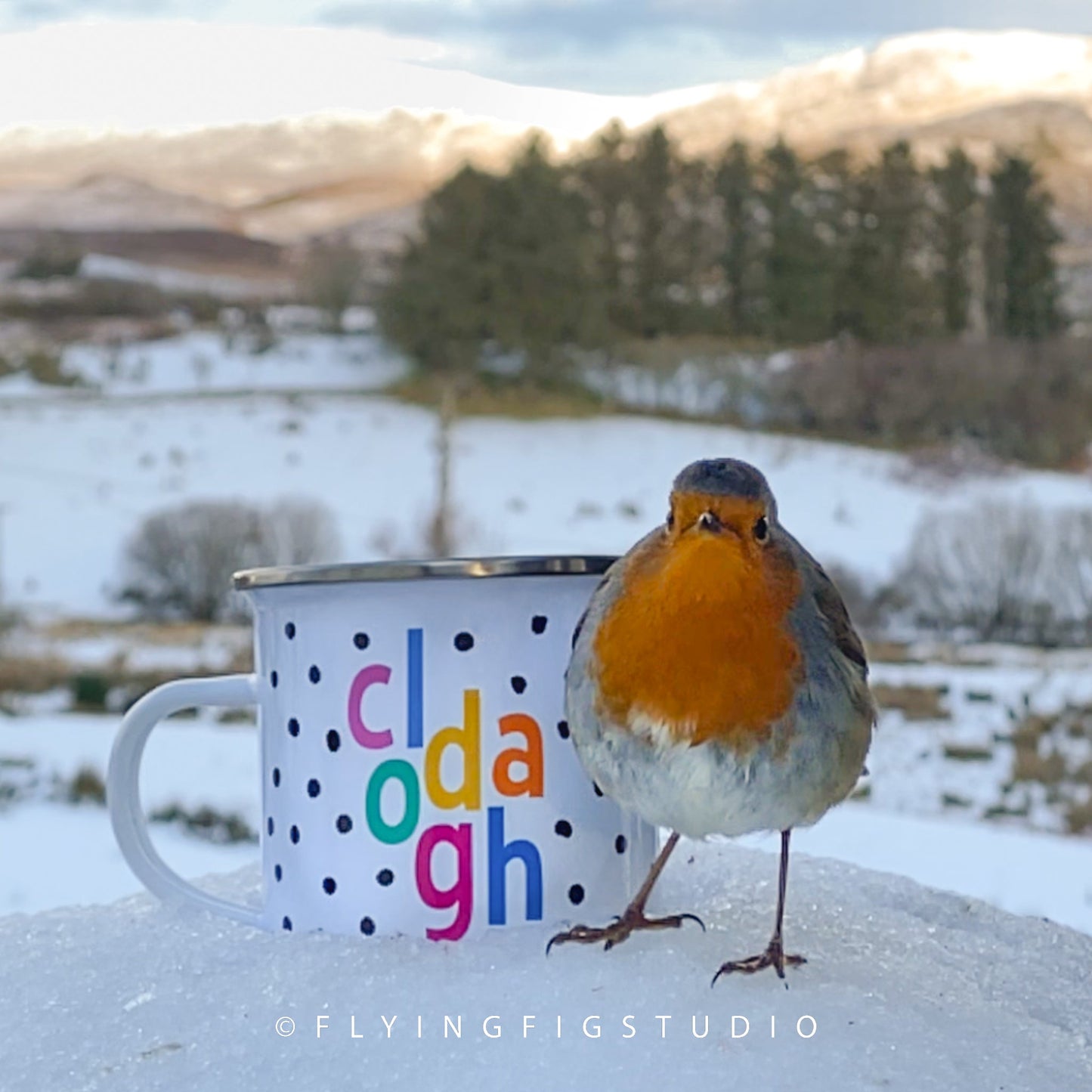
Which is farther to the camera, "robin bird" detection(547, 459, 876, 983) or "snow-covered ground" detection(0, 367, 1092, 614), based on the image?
"snow-covered ground" detection(0, 367, 1092, 614)

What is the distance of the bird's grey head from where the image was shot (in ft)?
1.43

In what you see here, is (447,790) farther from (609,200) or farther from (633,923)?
(609,200)

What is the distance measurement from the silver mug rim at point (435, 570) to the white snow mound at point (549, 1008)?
112 mm

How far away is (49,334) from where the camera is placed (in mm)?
4465

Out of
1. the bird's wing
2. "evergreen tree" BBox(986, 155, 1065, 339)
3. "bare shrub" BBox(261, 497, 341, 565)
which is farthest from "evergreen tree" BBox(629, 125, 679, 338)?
the bird's wing

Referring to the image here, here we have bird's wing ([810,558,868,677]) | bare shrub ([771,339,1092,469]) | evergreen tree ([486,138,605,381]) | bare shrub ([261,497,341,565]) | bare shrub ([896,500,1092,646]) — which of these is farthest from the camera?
evergreen tree ([486,138,605,381])

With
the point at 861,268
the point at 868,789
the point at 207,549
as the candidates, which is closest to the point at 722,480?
the point at 868,789

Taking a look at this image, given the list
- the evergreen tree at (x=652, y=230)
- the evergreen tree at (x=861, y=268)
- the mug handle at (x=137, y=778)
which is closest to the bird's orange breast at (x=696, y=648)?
the mug handle at (x=137, y=778)

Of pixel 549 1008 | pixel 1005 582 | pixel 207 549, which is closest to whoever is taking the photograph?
pixel 549 1008

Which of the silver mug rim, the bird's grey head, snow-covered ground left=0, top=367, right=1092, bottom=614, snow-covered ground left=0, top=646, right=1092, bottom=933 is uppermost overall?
the bird's grey head

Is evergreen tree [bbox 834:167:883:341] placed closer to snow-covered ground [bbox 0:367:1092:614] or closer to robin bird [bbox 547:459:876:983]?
snow-covered ground [bbox 0:367:1092:614]

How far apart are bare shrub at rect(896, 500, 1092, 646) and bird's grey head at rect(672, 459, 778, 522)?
3649mm

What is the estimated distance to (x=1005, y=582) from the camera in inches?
158

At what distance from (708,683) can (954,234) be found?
419 cm
